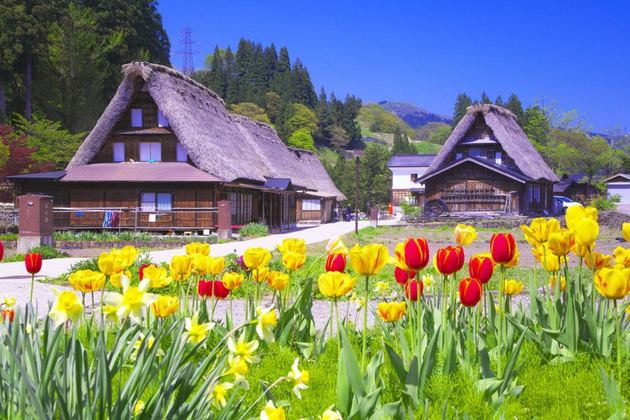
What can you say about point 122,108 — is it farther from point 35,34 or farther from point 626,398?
point 626,398

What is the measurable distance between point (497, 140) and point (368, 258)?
1486 inches

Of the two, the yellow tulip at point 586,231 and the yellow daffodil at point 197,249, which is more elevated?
the yellow tulip at point 586,231

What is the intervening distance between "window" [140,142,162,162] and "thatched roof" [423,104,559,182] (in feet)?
53.8

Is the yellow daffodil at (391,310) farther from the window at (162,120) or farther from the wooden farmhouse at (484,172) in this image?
the wooden farmhouse at (484,172)

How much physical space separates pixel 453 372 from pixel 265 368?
3.13ft

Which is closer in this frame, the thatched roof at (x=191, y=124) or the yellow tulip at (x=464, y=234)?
the yellow tulip at (x=464, y=234)

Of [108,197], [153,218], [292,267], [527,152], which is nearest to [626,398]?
[292,267]

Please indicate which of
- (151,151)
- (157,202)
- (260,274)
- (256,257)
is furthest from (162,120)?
(256,257)

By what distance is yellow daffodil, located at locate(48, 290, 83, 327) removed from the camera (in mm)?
1759

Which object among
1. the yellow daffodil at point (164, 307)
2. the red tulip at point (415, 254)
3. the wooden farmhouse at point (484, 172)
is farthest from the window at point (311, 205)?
the red tulip at point (415, 254)

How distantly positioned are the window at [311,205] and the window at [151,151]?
19384 mm

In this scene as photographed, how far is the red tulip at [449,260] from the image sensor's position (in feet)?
8.30

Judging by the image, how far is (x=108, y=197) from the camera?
86.1ft

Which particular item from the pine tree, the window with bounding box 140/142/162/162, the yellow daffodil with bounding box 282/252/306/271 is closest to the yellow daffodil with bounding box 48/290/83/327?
the yellow daffodil with bounding box 282/252/306/271
